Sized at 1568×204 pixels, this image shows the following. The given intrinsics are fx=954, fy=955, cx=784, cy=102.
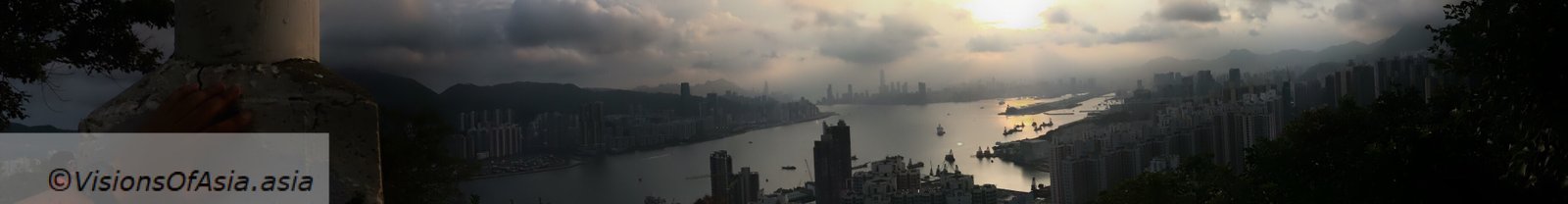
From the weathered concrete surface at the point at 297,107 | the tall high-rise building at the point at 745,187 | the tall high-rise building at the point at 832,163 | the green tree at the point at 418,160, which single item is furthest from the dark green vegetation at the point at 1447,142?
the green tree at the point at 418,160

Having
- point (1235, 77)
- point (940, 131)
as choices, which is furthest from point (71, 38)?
point (1235, 77)

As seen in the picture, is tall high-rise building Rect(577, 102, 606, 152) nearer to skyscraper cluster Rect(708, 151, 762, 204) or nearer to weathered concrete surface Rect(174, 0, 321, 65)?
skyscraper cluster Rect(708, 151, 762, 204)

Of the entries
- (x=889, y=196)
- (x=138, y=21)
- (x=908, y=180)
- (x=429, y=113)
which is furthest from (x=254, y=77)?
(x=908, y=180)

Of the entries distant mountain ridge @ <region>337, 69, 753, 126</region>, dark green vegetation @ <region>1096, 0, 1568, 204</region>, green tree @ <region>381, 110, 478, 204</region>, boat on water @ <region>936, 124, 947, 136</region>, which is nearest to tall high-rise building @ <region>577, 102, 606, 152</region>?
distant mountain ridge @ <region>337, 69, 753, 126</region>

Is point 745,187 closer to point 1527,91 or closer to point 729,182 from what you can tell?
point 729,182

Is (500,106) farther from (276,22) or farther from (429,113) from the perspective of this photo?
(276,22)

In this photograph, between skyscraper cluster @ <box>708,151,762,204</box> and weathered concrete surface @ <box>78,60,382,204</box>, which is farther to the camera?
skyscraper cluster @ <box>708,151,762,204</box>
